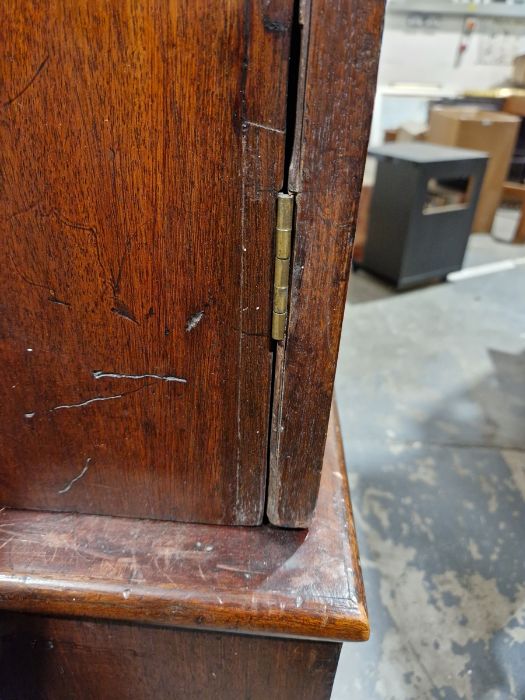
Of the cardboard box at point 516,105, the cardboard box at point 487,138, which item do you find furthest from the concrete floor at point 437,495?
the cardboard box at point 516,105

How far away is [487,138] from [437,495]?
2.73 metres

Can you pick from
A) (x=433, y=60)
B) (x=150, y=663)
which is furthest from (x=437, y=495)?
(x=433, y=60)

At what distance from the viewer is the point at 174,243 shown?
1.25ft

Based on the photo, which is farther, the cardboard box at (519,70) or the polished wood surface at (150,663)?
the cardboard box at (519,70)

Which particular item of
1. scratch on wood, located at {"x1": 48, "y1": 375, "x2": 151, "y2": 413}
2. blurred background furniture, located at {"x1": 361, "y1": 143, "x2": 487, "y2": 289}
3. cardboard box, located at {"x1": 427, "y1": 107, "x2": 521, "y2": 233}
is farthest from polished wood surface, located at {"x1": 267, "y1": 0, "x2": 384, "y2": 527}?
cardboard box, located at {"x1": 427, "y1": 107, "x2": 521, "y2": 233}

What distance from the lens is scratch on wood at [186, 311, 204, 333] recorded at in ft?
1.35

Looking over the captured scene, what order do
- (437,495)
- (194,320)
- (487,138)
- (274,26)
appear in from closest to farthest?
1. (274,26)
2. (194,320)
3. (437,495)
4. (487,138)

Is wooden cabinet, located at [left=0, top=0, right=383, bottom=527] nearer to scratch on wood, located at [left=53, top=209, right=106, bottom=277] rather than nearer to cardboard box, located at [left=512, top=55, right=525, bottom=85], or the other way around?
scratch on wood, located at [left=53, top=209, right=106, bottom=277]

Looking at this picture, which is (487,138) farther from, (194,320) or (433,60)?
(194,320)

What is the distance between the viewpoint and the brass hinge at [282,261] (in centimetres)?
36

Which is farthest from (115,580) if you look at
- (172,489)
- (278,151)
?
(278,151)

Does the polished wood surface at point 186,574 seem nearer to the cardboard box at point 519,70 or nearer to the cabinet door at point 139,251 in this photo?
the cabinet door at point 139,251

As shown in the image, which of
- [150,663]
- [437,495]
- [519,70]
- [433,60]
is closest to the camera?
[150,663]

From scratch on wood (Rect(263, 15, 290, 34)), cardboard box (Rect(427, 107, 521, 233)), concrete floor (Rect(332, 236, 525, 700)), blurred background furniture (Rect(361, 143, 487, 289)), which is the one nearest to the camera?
scratch on wood (Rect(263, 15, 290, 34))
